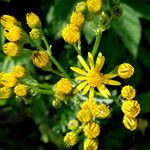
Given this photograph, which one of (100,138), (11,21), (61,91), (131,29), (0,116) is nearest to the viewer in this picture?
(61,91)

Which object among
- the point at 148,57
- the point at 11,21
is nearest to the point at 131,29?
the point at 148,57

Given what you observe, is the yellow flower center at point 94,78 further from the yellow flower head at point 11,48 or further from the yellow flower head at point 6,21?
the yellow flower head at point 6,21

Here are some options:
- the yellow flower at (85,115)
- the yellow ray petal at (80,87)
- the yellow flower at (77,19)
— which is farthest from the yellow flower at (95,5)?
the yellow flower at (85,115)

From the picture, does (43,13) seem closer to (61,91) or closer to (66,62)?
(66,62)

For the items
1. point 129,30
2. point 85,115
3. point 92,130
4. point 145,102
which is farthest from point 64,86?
point 145,102

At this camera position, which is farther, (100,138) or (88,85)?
(100,138)

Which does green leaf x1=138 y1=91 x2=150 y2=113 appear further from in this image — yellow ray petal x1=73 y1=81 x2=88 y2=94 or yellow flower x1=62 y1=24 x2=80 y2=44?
yellow flower x1=62 y1=24 x2=80 y2=44

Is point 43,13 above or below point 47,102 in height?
above

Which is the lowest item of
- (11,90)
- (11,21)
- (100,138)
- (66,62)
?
(100,138)
